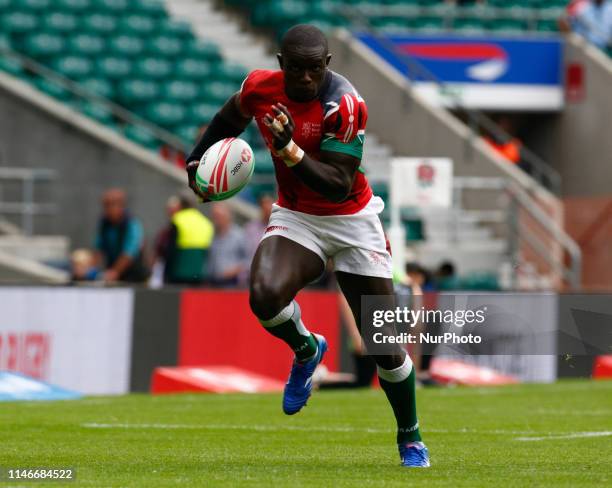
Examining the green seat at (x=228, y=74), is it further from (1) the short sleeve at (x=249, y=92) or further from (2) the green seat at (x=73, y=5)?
(1) the short sleeve at (x=249, y=92)

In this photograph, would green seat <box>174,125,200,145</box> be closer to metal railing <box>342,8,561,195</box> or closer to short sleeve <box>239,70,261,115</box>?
metal railing <box>342,8,561,195</box>

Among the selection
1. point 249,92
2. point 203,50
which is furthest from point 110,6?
point 249,92

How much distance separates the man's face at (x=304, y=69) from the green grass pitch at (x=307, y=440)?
71.8 inches

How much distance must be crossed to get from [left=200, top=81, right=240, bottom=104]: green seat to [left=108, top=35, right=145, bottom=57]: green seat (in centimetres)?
114

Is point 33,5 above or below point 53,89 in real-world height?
above

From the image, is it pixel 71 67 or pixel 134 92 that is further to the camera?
pixel 134 92

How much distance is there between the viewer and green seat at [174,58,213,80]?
76.5 ft

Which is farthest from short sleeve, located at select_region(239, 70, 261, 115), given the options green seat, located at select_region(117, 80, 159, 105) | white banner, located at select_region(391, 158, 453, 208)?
green seat, located at select_region(117, 80, 159, 105)

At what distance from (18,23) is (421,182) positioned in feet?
23.4

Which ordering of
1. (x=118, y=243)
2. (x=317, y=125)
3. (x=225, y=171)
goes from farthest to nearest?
(x=118, y=243) < (x=225, y=171) < (x=317, y=125)

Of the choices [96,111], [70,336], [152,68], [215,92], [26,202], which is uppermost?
[152,68]

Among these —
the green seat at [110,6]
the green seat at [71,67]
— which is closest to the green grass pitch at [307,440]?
the green seat at [71,67]

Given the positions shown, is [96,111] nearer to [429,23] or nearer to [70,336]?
[70,336]

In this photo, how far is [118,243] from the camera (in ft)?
55.3
